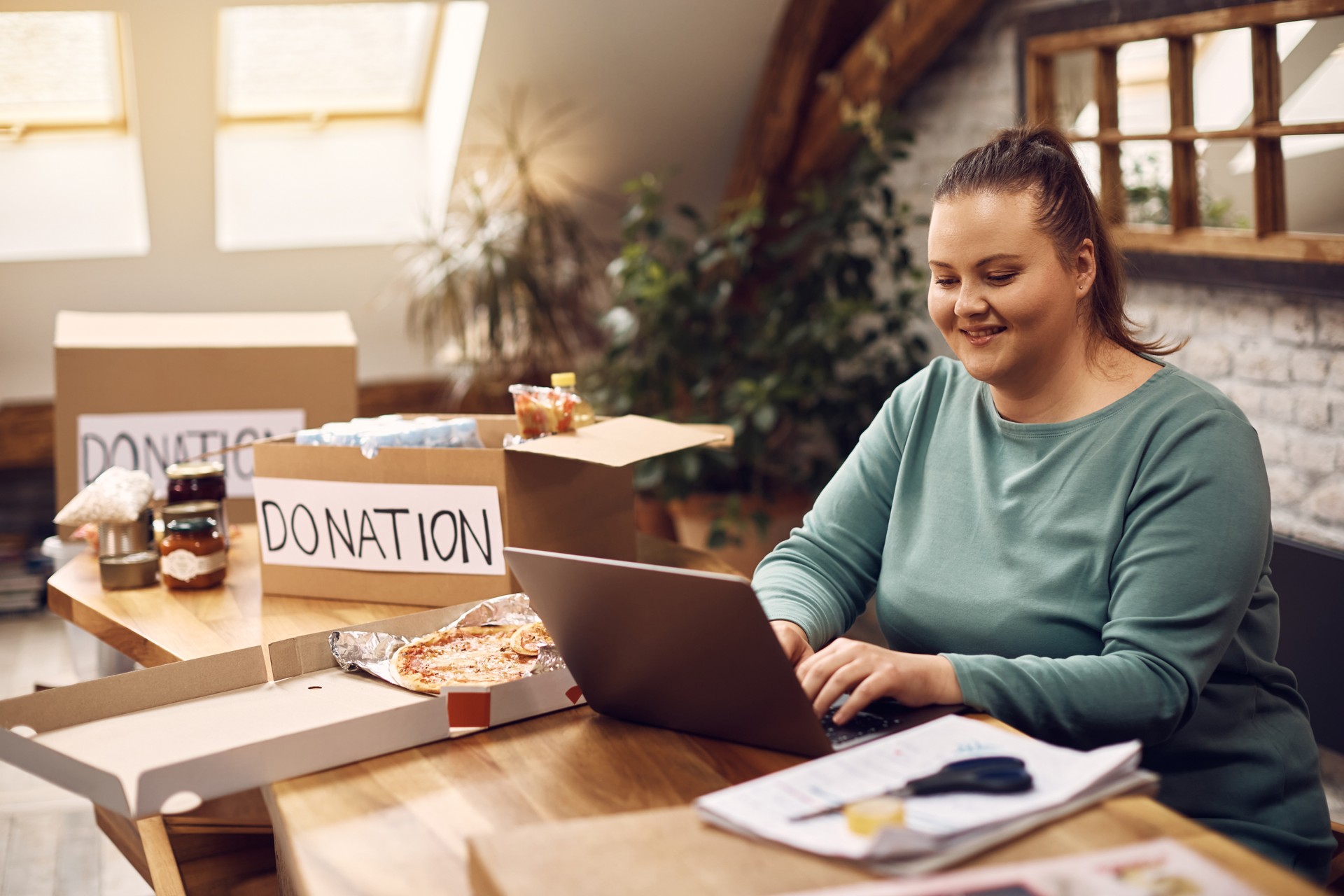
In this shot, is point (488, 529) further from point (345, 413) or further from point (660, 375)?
point (660, 375)

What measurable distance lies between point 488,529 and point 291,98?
9.87ft

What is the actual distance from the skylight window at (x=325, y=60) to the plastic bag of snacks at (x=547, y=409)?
2.55m

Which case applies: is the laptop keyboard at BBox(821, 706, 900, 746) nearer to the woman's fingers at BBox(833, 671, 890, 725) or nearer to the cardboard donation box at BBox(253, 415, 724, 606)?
the woman's fingers at BBox(833, 671, 890, 725)

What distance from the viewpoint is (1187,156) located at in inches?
109

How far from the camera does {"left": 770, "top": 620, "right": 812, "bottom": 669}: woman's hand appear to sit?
1.28 metres

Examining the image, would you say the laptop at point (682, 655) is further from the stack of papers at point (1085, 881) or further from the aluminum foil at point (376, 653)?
the stack of papers at point (1085, 881)

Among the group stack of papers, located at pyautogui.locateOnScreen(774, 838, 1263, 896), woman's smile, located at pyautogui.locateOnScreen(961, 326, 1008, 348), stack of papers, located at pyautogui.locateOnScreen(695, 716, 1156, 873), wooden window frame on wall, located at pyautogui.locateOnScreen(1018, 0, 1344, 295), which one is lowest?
stack of papers, located at pyautogui.locateOnScreen(774, 838, 1263, 896)

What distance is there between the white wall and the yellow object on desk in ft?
10.2

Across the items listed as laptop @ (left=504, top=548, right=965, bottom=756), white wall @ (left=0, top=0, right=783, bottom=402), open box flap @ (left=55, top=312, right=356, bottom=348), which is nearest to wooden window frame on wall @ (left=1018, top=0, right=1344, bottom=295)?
white wall @ (left=0, top=0, right=783, bottom=402)

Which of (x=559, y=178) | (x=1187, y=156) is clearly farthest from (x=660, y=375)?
(x=1187, y=156)

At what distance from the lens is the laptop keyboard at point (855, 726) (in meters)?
1.11

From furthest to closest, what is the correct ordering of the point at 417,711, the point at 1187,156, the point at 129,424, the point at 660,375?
the point at 660,375 → the point at 1187,156 → the point at 129,424 → the point at 417,711

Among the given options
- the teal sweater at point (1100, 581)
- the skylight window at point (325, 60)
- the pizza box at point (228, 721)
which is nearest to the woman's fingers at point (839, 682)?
the teal sweater at point (1100, 581)

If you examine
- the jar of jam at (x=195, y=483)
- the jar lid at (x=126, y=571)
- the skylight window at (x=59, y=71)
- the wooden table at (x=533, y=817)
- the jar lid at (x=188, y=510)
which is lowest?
the wooden table at (x=533, y=817)
